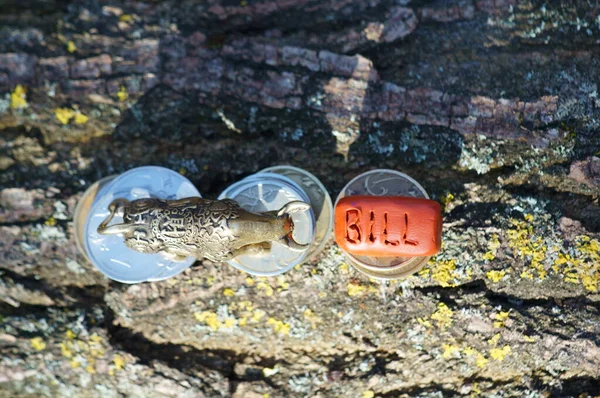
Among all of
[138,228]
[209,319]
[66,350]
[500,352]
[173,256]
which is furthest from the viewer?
[66,350]

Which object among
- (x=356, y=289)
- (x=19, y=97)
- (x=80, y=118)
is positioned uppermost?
(x=19, y=97)

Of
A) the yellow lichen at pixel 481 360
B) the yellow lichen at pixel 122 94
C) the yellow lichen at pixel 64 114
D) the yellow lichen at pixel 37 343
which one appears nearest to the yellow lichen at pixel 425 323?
the yellow lichen at pixel 481 360

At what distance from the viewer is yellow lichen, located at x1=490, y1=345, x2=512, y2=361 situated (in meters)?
4.04

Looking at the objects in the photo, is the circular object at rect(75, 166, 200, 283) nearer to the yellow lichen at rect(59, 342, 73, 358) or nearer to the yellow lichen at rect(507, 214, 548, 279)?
the yellow lichen at rect(59, 342, 73, 358)

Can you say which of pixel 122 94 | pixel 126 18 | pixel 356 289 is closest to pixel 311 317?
pixel 356 289

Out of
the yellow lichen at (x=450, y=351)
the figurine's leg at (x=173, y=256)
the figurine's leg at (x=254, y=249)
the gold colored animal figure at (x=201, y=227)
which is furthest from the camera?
the yellow lichen at (x=450, y=351)

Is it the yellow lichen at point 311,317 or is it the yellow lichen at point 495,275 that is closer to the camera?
the yellow lichen at point 495,275

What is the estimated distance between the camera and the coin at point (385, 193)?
4.03 metres

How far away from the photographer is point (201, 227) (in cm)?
352

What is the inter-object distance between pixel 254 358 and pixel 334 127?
202cm

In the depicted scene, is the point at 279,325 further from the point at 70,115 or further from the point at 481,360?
the point at 70,115

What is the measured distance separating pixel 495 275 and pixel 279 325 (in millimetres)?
1721

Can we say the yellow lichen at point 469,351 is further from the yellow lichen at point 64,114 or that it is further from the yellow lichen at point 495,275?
the yellow lichen at point 64,114

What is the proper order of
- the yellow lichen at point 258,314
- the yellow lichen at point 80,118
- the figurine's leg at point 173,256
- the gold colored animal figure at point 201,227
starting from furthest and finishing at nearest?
the yellow lichen at point 80,118 → the yellow lichen at point 258,314 → the figurine's leg at point 173,256 → the gold colored animal figure at point 201,227
